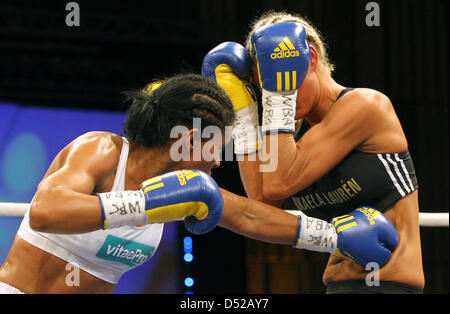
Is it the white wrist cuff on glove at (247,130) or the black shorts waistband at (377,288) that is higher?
the white wrist cuff on glove at (247,130)

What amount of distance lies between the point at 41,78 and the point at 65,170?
3512 mm

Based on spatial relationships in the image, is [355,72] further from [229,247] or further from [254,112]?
[254,112]

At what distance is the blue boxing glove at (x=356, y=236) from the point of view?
64.0 inches

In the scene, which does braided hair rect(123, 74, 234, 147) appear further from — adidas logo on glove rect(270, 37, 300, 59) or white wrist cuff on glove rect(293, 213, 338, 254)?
white wrist cuff on glove rect(293, 213, 338, 254)

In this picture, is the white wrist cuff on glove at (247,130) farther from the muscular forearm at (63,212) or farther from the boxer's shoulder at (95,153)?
the muscular forearm at (63,212)

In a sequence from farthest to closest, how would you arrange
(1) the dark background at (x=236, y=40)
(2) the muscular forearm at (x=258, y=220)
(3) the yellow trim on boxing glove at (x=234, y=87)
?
(1) the dark background at (x=236, y=40) → (3) the yellow trim on boxing glove at (x=234, y=87) → (2) the muscular forearm at (x=258, y=220)

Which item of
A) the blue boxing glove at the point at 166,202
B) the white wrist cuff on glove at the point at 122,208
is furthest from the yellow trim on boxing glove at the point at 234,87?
the white wrist cuff on glove at the point at 122,208

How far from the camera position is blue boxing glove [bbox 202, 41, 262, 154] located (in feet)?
6.49

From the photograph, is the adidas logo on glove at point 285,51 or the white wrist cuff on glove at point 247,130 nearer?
the adidas logo on glove at point 285,51

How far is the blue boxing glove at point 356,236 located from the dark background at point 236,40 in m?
3.12

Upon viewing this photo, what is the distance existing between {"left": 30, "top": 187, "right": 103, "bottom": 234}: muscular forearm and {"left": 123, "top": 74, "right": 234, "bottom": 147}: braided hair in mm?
315

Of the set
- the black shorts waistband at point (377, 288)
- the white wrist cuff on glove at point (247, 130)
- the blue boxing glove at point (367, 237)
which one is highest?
the white wrist cuff on glove at point (247, 130)

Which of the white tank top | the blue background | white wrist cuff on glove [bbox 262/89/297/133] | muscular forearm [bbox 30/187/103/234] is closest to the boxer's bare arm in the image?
muscular forearm [bbox 30/187/103/234]

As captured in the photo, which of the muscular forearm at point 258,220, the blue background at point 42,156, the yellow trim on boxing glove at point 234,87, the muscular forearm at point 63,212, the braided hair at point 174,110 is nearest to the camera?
the muscular forearm at point 63,212
